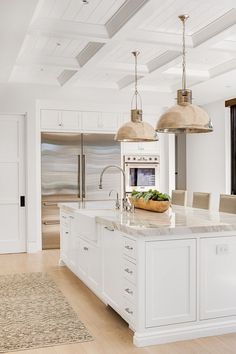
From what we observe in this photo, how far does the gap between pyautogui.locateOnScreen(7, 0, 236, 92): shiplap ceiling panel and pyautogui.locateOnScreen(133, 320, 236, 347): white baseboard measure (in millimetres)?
2628

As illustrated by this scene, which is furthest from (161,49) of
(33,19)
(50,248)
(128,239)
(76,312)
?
(50,248)

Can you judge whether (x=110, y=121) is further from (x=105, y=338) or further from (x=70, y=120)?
(x=105, y=338)

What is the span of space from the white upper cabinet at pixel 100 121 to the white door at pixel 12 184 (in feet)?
3.50

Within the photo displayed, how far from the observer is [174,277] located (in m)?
3.28

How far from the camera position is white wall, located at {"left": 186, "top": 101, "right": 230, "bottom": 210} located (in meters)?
7.67

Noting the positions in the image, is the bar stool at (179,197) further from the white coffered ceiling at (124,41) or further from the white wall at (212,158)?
the white coffered ceiling at (124,41)

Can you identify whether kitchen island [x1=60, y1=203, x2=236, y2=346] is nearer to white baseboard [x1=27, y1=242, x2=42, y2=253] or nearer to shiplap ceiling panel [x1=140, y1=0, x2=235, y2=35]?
shiplap ceiling panel [x1=140, y1=0, x2=235, y2=35]

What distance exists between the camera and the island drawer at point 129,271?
3.27 meters

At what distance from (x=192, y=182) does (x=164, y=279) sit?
557cm

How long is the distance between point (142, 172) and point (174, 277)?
174 inches

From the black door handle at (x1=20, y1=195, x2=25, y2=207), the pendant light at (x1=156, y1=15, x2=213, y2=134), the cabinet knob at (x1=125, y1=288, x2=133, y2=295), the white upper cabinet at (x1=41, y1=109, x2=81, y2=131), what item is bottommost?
the cabinet knob at (x1=125, y1=288, x2=133, y2=295)

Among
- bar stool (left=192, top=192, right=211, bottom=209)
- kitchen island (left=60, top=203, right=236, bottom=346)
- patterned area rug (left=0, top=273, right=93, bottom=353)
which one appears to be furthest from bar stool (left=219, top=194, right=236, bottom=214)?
patterned area rug (left=0, top=273, right=93, bottom=353)

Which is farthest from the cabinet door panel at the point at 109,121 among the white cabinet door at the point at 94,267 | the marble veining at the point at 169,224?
the marble veining at the point at 169,224

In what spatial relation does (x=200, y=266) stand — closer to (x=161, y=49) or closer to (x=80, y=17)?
(x=80, y=17)
